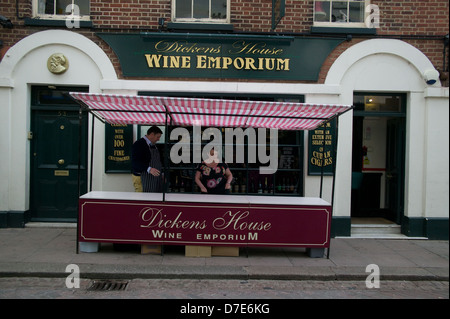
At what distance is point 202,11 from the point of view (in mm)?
7973

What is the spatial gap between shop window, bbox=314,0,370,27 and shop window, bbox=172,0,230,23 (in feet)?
6.54

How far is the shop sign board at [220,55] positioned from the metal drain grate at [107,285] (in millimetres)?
4234

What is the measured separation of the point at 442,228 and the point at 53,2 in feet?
31.2

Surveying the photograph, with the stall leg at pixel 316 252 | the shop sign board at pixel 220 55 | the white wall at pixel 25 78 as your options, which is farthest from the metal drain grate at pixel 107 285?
the shop sign board at pixel 220 55

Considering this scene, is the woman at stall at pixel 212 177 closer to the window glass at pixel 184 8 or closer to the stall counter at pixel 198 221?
the stall counter at pixel 198 221

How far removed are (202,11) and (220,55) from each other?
114 centimetres

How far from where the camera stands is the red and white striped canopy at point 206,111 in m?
5.45

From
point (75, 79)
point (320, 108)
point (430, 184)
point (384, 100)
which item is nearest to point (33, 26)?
point (75, 79)

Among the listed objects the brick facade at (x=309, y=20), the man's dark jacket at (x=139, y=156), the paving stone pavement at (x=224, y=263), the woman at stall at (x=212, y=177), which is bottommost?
the paving stone pavement at (x=224, y=263)

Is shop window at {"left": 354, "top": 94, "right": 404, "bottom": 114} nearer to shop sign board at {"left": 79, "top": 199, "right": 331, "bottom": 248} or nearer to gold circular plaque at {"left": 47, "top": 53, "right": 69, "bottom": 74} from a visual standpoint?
shop sign board at {"left": 79, "top": 199, "right": 331, "bottom": 248}

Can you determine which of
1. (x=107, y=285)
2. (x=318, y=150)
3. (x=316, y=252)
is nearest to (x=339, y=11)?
(x=318, y=150)

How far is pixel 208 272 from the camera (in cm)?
544

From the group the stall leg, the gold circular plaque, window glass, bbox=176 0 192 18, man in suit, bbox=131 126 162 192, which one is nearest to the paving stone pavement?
the stall leg

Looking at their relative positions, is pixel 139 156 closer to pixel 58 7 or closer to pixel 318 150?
pixel 318 150
